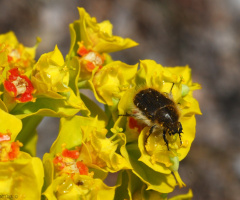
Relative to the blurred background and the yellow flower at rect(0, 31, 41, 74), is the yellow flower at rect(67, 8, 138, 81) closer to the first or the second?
the yellow flower at rect(0, 31, 41, 74)

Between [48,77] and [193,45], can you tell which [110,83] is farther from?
[193,45]

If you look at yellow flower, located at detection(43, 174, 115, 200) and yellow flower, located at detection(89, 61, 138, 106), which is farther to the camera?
yellow flower, located at detection(89, 61, 138, 106)

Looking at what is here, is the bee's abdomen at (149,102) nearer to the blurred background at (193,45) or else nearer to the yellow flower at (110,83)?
the yellow flower at (110,83)

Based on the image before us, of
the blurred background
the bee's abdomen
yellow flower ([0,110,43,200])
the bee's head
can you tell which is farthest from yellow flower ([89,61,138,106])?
the blurred background

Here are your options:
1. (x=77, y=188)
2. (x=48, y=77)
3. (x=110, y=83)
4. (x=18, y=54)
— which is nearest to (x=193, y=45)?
(x=18, y=54)

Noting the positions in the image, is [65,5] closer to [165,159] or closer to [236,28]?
[236,28]

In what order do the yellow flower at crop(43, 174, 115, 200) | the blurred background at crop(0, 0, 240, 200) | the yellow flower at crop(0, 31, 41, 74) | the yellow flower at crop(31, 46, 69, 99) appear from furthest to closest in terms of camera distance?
1. the blurred background at crop(0, 0, 240, 200)
2. the yellow flower at crop(0, 31, 41, 74)
3. the yellow flower at crop(31, 46, 69, 99)
4. the yellow flower at crop(43, 174, 115, 200)

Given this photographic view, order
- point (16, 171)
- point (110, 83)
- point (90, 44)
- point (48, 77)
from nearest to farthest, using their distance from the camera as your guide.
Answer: point (16, 171) < point (48, 77) < point (110, 83) < point (90, 44)
